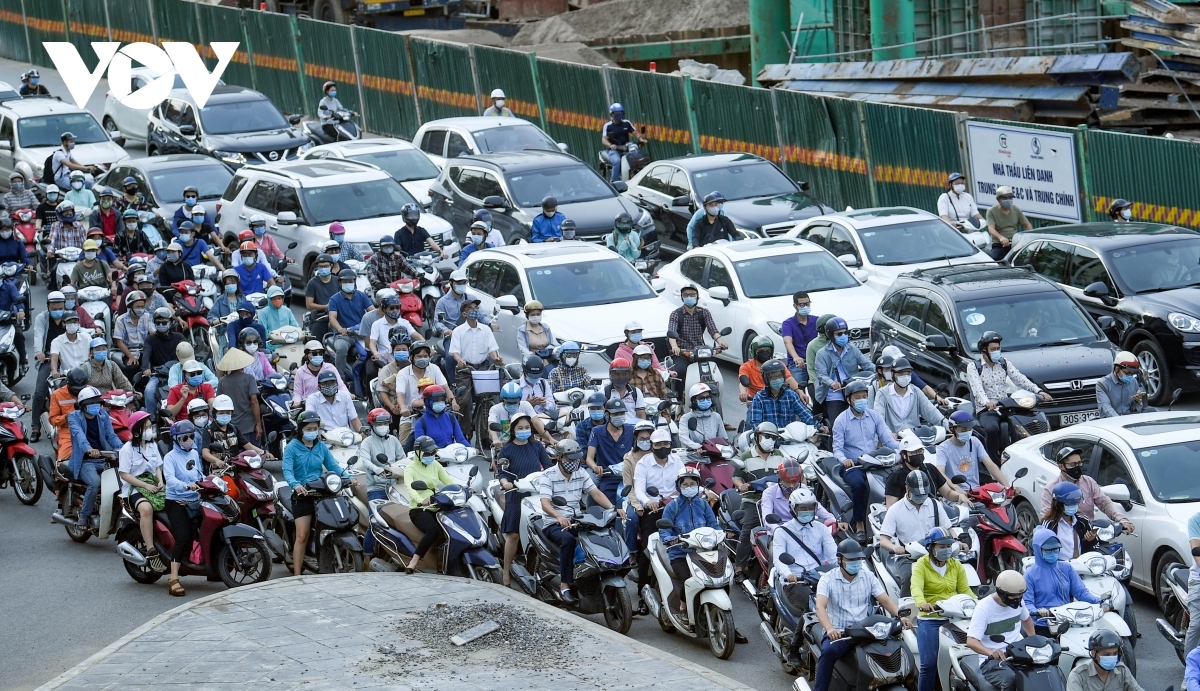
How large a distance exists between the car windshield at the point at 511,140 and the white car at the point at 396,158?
2.85 ft

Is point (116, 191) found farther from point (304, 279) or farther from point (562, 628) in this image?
point (562, 628)

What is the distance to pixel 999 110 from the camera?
28516 millimetres

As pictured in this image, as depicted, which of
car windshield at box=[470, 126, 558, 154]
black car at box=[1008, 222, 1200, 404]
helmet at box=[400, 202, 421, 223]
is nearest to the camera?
black car at box=[1008, 222, 1200, 404]

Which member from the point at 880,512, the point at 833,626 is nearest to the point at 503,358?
the point at 880,512

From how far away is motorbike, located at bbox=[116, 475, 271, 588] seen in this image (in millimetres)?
14977

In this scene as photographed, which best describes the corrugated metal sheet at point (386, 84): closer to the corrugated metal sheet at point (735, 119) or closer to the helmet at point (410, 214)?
the corrugated metal sheet at point (735, 119)

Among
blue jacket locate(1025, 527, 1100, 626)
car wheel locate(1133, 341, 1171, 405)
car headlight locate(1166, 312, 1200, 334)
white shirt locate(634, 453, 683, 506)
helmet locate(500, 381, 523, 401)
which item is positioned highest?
helmet locate(500, 381, 523, 401)

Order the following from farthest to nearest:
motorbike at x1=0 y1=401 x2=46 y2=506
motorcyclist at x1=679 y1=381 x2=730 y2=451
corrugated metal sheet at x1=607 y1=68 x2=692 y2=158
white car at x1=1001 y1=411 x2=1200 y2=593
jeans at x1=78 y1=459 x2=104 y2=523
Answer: corrugated metal sheet at x1=607 y1=68 x2=692 y2=158
motorbike at x1=0 y1=401 x2=46 y2=506
jeans at x1=78 y1=459 x2=104 y2=523
motorcyclist at x1=679 y1=381 x2=730 y2=451
white car at x1=1001 y1=411 x2=1200 y2=593

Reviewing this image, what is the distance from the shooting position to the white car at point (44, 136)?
30.4 metres

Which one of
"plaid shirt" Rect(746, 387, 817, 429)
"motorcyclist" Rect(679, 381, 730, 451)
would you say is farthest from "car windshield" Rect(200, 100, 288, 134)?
"motorcyclist" Rect(679, 381, 730, 451)

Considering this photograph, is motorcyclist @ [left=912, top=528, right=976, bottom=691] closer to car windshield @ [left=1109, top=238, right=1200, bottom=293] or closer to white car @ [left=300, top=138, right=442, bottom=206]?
car windshield @ [left=1109, top=238, right=1200, bottom=293]

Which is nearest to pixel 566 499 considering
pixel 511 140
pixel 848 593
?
pixel 848 593

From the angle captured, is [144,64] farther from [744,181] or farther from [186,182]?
[744,181]

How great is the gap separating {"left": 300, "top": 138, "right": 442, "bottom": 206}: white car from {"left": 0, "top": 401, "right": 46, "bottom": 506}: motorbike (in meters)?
10.3
